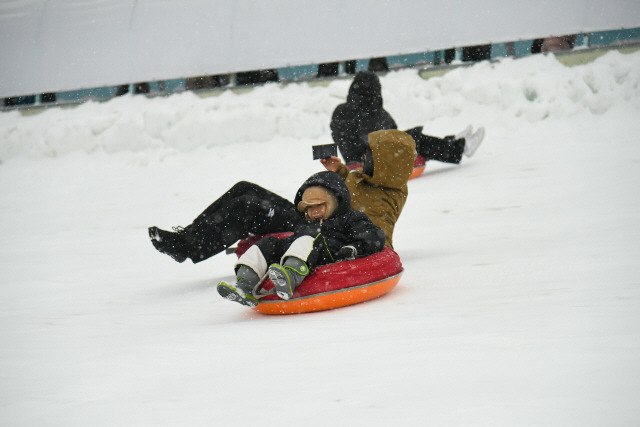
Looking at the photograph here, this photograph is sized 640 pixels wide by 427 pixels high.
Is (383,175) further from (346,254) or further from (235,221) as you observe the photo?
(235,221)

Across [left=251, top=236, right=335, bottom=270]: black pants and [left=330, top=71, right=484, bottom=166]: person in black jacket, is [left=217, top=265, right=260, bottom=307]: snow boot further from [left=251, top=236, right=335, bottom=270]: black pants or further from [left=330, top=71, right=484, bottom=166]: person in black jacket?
[left=330, top=71, right=484, bottom=166]: person in black jacket

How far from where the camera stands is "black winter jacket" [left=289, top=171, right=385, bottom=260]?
338 centimetres

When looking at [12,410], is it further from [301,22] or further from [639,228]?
[301,22]

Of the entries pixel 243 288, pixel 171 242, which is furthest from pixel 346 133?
pixel 243 288

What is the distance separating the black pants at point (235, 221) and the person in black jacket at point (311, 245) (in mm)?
267

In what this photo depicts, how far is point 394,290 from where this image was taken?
367cm

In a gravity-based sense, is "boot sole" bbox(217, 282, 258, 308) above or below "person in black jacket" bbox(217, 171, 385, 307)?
below

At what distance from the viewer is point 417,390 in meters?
2.08

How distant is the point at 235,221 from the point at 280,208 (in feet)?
0.85

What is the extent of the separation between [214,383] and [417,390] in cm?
67

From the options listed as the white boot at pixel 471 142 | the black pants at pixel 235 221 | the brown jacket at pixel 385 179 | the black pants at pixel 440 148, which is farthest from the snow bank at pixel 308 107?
the black pants at pixel 235 221

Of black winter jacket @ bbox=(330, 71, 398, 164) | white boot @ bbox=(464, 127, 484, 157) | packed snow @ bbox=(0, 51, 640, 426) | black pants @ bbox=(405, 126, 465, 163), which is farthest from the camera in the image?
white boot @ bbox=(464, 127, 484, 157)

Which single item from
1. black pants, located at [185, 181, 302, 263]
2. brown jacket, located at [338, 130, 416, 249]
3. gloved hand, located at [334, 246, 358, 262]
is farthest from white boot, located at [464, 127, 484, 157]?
gloved hand, located at [334, 246, 358, 262]

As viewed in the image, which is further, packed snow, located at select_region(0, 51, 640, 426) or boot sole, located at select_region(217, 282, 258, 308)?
boot sole, located at select_region(217, 282, 258, 308)
